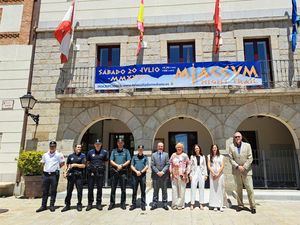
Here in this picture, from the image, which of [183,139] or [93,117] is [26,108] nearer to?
[93,117]

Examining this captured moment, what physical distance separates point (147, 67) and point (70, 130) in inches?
151

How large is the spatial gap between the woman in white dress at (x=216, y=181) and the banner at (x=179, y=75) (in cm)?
337

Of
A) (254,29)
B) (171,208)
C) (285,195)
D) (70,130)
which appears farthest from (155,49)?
(285,195)

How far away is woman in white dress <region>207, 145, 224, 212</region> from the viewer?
6.32m

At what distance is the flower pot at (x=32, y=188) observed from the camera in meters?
8.48

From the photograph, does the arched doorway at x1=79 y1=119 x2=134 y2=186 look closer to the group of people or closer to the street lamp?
the street lamp

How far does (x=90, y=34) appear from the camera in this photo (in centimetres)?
1059

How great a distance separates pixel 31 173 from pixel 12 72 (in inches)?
180

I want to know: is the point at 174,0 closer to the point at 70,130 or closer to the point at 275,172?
the point at 70,130

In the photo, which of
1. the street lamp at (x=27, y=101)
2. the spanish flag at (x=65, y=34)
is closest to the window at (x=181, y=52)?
the spanish flag at (x=65, y=34)

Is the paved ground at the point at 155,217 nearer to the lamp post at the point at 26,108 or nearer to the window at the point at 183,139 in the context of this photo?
the lamp post at the point at 26,108

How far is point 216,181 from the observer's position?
645cm

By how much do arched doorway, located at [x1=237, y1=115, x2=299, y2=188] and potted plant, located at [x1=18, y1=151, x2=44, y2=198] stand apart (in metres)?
7.94

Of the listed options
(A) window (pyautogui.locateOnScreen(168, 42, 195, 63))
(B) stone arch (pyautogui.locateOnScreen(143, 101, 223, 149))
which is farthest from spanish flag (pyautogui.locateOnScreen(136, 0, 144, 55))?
(B) stone arch (pyautogui.locateOnScreen(143, 101, 223, 149))
